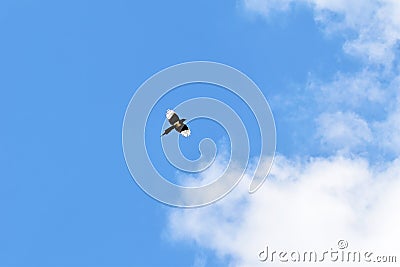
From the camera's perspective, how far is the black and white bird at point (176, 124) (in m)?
19.8

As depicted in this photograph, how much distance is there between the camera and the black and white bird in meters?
19.8

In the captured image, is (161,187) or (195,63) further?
(195,63)

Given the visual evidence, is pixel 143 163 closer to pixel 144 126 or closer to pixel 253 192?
pixel 144 126

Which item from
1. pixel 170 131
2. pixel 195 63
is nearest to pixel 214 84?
pixel 195 63

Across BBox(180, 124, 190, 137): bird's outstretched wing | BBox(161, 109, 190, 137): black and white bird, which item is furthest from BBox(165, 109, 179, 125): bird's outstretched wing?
BBox(180, 124, 190, 137): bird's outstretched wing

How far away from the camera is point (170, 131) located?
20.0 meters

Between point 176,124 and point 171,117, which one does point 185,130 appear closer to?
point 176,124

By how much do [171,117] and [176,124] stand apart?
0.29 m

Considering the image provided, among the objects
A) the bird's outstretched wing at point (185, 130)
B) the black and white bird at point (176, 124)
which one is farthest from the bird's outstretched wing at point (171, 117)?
the bird's outstretched wing at point (185, 130)

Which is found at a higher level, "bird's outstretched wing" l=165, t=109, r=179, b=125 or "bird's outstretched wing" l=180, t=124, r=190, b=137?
"bird's outstretched wing" l=165, t=109, r=179, b=125

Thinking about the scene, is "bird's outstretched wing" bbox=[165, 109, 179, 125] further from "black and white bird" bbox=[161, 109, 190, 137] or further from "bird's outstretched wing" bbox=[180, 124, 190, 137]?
"bird's outstretched wing" bbox=[180, 124, 190, 137]

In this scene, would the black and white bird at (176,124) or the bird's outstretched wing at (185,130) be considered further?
the bird's outstretched wing at (185,130)

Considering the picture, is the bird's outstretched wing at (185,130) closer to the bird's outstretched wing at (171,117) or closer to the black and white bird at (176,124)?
the black and white bird at (176,124)

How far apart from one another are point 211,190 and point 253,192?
4.67ft
